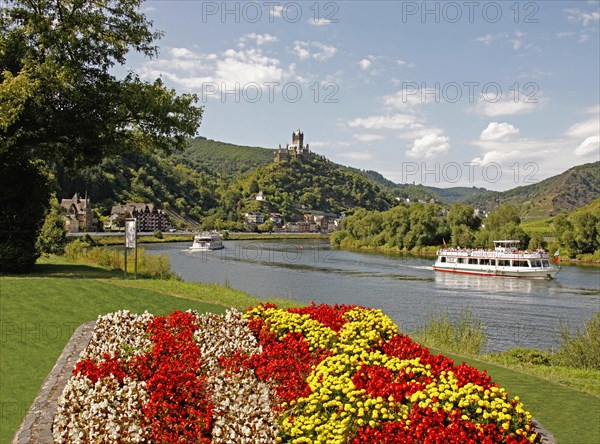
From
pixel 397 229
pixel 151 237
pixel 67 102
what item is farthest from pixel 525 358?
pixel 151 237

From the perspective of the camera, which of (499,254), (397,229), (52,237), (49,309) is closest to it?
(49,309)

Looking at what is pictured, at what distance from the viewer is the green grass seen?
399 inches

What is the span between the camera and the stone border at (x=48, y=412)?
6973 millimetres

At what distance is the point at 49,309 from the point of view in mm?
15133

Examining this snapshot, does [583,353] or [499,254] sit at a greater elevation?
[499,254]

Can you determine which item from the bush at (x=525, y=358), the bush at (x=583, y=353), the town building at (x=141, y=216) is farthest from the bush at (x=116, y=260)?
the town building at (x=141, y=216)

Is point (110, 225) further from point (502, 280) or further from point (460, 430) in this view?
point (460, 430)

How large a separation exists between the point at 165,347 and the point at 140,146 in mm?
17364

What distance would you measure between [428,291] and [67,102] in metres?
37.8

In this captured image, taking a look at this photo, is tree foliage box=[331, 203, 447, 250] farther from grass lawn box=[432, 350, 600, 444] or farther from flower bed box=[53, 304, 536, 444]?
flower bed box=[53, 304, 536, 444]

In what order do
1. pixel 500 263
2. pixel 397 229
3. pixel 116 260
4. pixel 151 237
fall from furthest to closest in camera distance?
pixel 151 237 < pixel 397 229 < pixel 500 263 < pixel 116 260

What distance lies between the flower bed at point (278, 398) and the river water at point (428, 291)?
20444 millimetres

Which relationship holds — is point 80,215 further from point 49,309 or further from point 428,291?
point 49,309

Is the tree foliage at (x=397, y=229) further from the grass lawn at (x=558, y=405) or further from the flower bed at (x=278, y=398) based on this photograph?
the flower bed at (x=278, y=398)
